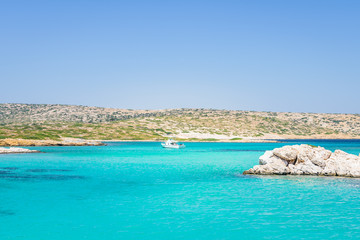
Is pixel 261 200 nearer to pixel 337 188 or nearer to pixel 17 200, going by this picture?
pixel 337 188

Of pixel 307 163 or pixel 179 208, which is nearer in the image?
pixel 179 208

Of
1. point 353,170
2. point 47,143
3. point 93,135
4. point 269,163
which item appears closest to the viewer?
point 353,170

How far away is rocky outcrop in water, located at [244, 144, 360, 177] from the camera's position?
39312 millimetres

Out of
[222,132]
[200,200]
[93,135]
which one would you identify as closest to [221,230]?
[200,200]

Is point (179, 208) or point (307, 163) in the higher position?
point (307, 163)

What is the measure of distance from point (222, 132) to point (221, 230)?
536 ft

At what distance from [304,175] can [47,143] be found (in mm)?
86961

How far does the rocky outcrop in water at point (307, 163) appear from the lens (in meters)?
39.3

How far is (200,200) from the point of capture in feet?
85.6

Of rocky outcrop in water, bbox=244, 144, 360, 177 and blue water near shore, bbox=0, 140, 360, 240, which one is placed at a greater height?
rocky outcrop in water, bbox=244, 144, 360, 177

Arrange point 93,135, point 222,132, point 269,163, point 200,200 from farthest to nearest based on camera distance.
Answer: point 222,132, point 93,135, point 269,163, point 200,200

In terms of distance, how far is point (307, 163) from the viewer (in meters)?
40.7

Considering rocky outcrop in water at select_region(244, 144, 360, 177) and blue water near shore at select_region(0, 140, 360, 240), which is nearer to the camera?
blue water near shore at select_region(0, 140, 360, 240)

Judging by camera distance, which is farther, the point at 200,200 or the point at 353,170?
the point at 353,170
